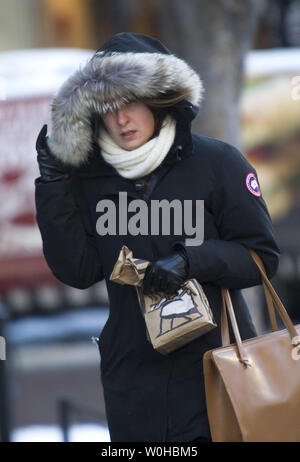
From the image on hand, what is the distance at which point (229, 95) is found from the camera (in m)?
4.88

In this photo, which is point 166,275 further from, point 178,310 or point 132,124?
point 132,124

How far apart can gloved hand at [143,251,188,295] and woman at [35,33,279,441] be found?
13 mm

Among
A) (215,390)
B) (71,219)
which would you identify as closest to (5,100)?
(71,219)

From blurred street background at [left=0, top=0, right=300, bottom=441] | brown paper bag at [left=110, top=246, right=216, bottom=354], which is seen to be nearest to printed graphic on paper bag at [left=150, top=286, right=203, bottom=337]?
brown paper bag at [left=110, top=246, right=216, bottom=354]

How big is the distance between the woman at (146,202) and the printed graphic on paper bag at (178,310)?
0.08 metres

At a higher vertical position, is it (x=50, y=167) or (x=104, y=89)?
(x=104, y=89)

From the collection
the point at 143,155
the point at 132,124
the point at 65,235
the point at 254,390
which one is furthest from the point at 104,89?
the point at 254,390

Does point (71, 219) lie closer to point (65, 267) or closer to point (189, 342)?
point (65, 267)

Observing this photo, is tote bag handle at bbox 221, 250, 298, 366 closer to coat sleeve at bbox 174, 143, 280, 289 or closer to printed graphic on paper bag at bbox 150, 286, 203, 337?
coat sleeve at bbox 174, 143, 280, 289

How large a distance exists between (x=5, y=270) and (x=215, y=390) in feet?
15.7

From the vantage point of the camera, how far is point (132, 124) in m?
2.61

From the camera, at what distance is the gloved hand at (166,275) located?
95.3 inches

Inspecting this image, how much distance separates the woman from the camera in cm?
255

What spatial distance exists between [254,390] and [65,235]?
0.82m
